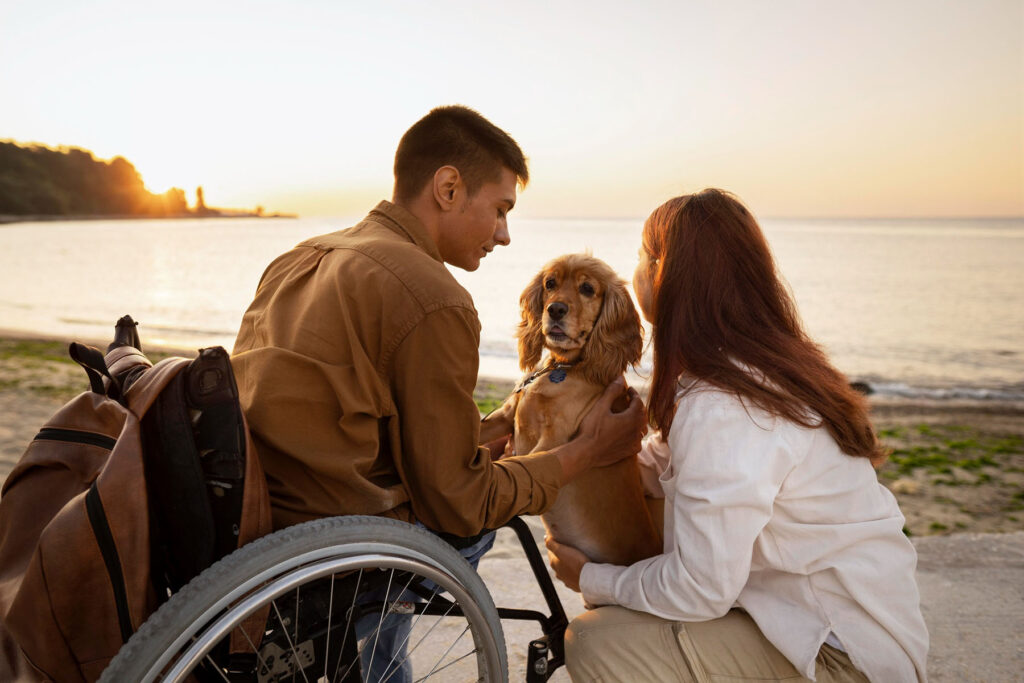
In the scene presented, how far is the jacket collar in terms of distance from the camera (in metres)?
2.13

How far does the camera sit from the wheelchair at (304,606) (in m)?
1.29

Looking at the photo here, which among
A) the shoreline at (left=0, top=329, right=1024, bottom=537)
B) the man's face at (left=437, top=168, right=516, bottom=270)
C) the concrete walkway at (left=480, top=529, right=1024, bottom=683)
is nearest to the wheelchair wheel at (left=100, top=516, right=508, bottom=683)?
the man's face at (left=437, top=168, right=516, bottom=270)

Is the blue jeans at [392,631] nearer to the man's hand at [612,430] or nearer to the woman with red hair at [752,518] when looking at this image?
the woman with red hair at [752,518]

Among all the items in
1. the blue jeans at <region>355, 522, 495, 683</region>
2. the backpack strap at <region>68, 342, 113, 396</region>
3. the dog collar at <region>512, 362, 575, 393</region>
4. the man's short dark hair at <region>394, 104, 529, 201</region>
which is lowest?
the blue jeans at <region>355, 522, 495, 683</region>

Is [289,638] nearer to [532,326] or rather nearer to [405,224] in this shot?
[405,224]

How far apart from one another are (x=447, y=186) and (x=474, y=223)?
5.9 inches

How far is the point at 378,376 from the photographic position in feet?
5.58

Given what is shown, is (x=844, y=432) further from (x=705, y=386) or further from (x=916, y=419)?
(x=916, y=419)

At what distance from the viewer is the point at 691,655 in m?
1.91

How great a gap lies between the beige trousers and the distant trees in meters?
103

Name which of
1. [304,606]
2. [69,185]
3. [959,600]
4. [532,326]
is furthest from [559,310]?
[69,185]

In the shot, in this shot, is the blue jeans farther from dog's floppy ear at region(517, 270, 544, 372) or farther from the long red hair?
dog's floppy ear at region(517, 270, 544, 372)

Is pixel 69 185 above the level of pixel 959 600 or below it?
above

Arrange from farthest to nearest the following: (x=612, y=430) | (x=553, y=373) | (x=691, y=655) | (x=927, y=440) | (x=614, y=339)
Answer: (x=927, y=440) → (x=614, y=339) → (x=553, y=373) → (x=612, y=430) → (x=691, y=655)
